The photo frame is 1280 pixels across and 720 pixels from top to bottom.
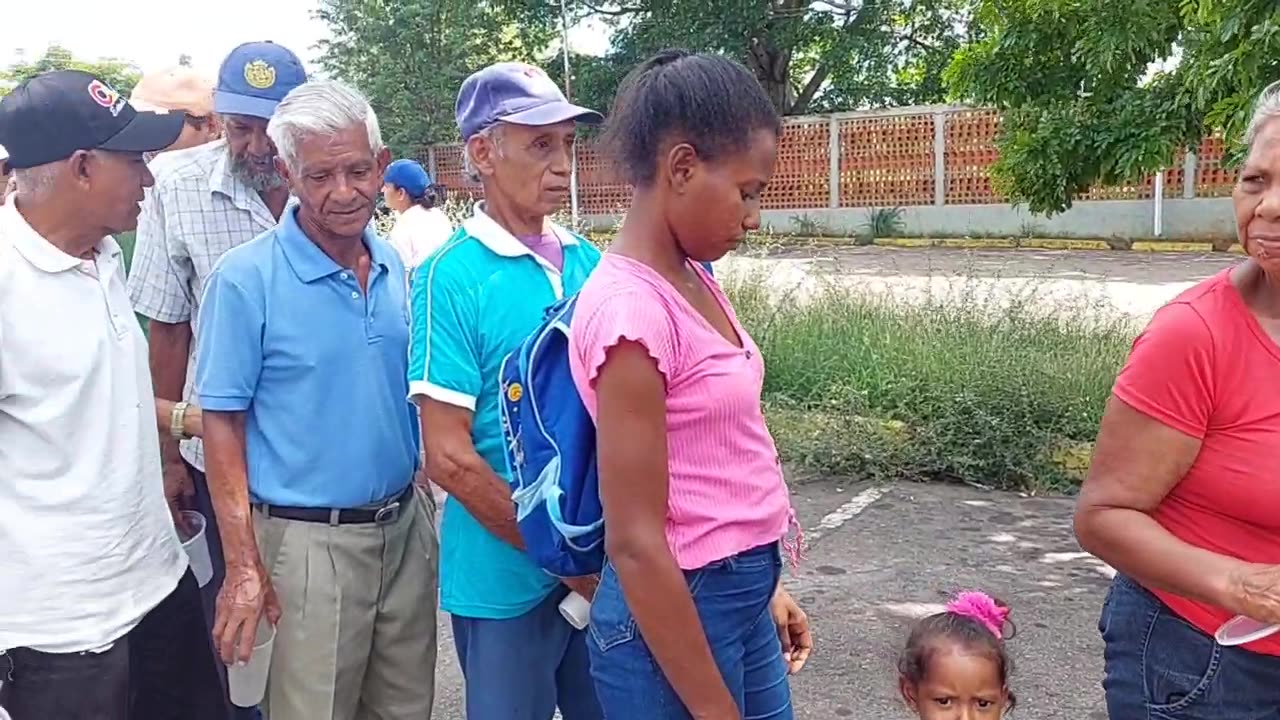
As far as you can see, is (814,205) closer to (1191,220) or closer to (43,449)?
(1191,220)

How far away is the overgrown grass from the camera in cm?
578

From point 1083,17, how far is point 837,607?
2.66 m

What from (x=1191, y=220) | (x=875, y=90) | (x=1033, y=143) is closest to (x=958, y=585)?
(x=1033, y=143)

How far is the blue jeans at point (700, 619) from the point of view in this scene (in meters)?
1.60

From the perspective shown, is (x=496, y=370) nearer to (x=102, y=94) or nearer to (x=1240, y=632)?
(x=102, y=94)

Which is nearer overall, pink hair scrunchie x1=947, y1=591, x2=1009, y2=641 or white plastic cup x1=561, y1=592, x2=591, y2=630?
white plastic cup x1=561, y1=592, x2=591, y2=630

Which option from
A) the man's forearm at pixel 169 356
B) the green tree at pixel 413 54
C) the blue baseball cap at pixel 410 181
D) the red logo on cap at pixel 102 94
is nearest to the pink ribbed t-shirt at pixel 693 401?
the red logo on cap at pixel 102 94

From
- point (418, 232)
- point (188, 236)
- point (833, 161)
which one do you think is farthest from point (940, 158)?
point (188, 236)

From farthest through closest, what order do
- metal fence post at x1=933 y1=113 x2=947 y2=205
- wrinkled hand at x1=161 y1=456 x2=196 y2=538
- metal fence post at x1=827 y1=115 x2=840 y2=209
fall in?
metal fence post at x1=827 y1=115 x2=840 y2=209 < metal fence post at x1=933 y1=113 x2=947 y2=205 < wrinkled hand at x1=161 y1=456 x2=196 y2=538

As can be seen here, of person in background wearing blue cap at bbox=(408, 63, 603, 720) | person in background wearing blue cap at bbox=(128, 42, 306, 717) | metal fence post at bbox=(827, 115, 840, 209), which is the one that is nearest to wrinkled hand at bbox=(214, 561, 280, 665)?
person in background wearing blue cap at bbox=(408, 63, 603, 720)

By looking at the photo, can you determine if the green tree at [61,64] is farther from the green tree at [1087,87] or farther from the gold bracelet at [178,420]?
the gold bracelet at [178,420]

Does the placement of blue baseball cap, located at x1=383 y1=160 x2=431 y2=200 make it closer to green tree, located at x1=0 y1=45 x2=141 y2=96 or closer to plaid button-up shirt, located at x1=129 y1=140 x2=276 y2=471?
plaid button-up shirt, located at x1=129 y1=140 x2=276 y2=471

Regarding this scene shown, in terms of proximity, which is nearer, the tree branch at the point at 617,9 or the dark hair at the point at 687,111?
the dark hair at the point at 687,111

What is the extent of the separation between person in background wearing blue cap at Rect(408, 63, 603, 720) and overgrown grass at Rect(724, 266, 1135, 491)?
394cm
